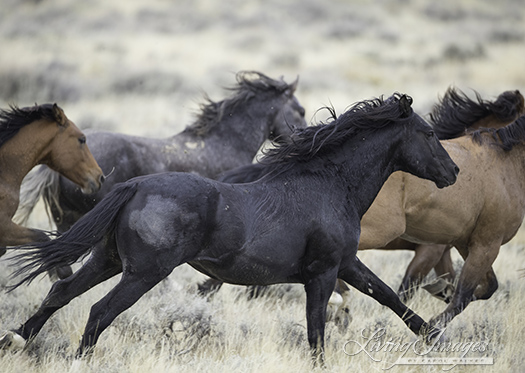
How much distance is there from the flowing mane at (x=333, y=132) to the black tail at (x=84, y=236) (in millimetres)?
1172

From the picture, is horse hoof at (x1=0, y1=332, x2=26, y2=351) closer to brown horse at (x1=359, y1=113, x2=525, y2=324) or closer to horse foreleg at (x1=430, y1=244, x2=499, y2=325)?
brown horse at (x1=359, y1=113, x2=525, y2=324)

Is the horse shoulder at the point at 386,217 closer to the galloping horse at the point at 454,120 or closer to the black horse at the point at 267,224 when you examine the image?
the black horse at the point at 267,224

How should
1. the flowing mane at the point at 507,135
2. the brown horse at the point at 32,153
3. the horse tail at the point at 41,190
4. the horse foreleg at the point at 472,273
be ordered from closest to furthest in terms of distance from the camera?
1. the brown horse at the point at 32,153
2. the horse foreleg at the point at 472,273
3. the flowing mane at the point at 507,135
4. the horse tail at the point at 41,190

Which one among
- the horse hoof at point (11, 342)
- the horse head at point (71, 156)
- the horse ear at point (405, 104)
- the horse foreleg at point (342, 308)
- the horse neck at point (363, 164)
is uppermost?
the horse ear at point (405, 104)

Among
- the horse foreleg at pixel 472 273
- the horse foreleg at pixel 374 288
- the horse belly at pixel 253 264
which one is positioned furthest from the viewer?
→ the horse foreleg at pixel 472 273

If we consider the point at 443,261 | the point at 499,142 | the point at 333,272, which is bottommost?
the point at 443,261

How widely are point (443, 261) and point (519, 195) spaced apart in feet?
5.48

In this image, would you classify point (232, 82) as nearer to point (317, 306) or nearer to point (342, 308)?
point (342, 308)

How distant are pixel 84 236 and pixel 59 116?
186 cm

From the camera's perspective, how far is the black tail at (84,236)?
3930mm

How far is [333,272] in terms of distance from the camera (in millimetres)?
4363

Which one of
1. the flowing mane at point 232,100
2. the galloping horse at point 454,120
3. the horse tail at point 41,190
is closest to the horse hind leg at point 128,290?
the galloping horse at point 454,120

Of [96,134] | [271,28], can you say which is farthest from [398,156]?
[271,28]

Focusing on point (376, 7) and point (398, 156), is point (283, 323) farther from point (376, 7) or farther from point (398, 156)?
point (376, 7)
